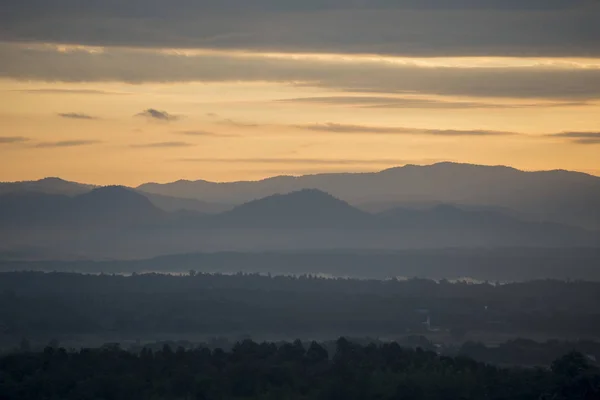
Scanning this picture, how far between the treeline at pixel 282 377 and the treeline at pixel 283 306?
49.7 meters

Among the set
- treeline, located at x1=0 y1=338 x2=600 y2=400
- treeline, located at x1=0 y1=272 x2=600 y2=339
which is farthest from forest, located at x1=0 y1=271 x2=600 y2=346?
treeline, located at x1=0 y1=338 x2=600 y2=400

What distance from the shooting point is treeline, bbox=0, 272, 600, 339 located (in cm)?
12788

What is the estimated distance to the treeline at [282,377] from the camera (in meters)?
61.2

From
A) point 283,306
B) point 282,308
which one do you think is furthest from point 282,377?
point 283,306

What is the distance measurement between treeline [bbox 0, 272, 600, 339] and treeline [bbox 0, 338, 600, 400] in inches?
1957

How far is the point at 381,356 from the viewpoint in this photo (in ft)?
237

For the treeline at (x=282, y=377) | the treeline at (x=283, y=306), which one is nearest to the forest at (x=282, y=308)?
the treeline at (x=283, y=306)

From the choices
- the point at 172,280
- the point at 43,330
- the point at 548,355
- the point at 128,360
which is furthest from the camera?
the point at 172,280

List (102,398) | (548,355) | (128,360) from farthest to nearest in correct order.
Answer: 1. (548,355)
2. (128,360)
3. (102,398)

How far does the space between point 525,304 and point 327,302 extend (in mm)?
18797

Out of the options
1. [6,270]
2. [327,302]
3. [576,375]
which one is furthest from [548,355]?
[6,270]

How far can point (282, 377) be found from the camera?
65.6m

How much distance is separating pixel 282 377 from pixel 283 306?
81.2 meters

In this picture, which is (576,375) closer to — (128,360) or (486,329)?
(128,360)
